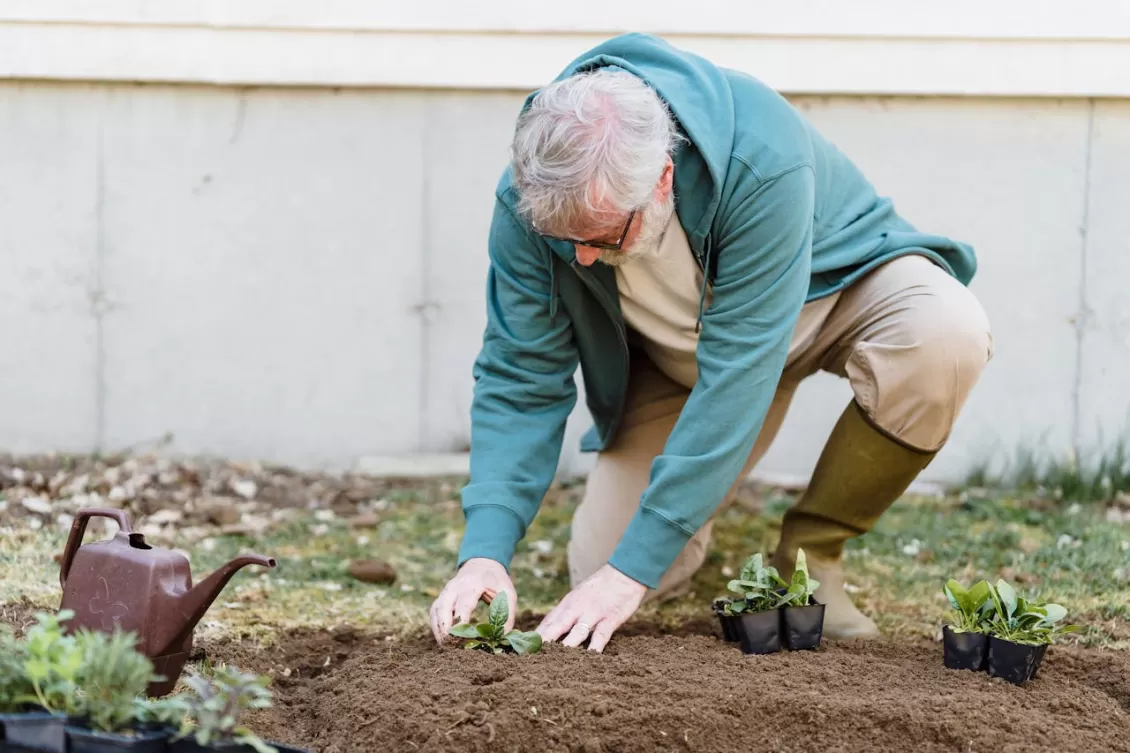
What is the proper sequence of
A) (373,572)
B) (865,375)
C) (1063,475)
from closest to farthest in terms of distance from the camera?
(865,375)
(373,572)
(1063,475)

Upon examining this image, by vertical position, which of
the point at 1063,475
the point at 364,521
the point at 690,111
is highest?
the point at 690,111

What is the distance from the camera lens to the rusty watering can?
2.04m

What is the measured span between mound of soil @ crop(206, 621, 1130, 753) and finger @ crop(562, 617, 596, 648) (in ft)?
0.22

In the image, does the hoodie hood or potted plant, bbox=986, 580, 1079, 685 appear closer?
potted plant, bbox=986, 580, 1079, 685

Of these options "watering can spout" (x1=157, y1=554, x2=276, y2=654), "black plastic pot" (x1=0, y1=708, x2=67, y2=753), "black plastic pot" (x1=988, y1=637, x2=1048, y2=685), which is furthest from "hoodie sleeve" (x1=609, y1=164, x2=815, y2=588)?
"black plastic pot" (x1=0, y1=708, x2=67, y2=753)

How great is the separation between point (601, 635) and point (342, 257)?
239cm

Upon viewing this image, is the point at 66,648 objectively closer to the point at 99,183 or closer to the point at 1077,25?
the point at 99,183

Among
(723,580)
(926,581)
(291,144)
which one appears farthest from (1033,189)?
(291,144)

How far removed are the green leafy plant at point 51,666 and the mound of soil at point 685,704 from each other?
444 mm

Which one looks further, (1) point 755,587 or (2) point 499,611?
(1) point 755,587

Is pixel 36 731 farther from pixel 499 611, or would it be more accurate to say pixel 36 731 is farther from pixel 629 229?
pixel 629 229

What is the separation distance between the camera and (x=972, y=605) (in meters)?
2.49

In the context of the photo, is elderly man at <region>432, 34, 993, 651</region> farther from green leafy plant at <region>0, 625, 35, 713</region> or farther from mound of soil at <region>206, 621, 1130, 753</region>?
green leafy plant at <region>0, 625, 35, 713</region>

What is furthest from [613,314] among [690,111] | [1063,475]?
[1063,475]
